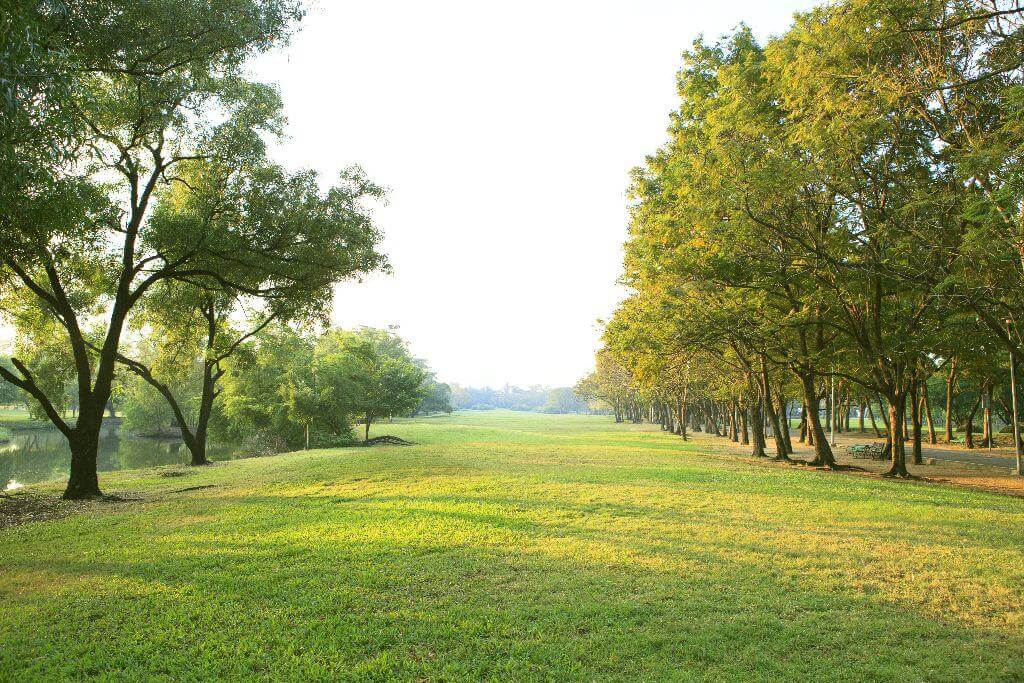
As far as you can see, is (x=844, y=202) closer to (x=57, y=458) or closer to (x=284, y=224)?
(x=284, y=224)

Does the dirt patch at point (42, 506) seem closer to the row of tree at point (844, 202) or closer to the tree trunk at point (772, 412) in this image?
the row of tree at point (844, 202)

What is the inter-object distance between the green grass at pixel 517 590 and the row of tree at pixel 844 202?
5179 mm

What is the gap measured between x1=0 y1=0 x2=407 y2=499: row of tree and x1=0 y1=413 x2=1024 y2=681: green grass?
215 inches

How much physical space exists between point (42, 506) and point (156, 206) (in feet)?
27.2

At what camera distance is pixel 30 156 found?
7480mm

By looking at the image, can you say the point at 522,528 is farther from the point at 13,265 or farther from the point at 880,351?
the point at 880,351

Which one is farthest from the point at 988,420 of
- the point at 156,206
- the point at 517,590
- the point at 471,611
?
the point at 156,206

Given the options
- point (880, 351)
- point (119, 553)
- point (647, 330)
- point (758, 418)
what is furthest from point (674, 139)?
point (119, 553)

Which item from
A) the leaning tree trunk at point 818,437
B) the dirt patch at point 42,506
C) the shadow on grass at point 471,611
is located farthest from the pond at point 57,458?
the leaning tree trunk at point 818,437

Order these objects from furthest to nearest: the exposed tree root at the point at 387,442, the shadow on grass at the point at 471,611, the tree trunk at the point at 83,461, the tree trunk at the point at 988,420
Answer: the tree trunk at the point at 988,420 → the exposed tree root at the point at 387,442 → the tree trunk at the point at 83,461 → the shadow on grass at the point at 471,611

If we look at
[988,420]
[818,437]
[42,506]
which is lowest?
[42,506]

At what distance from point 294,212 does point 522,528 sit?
1051cm

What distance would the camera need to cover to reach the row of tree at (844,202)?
10750mm

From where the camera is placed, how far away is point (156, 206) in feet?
52.3
